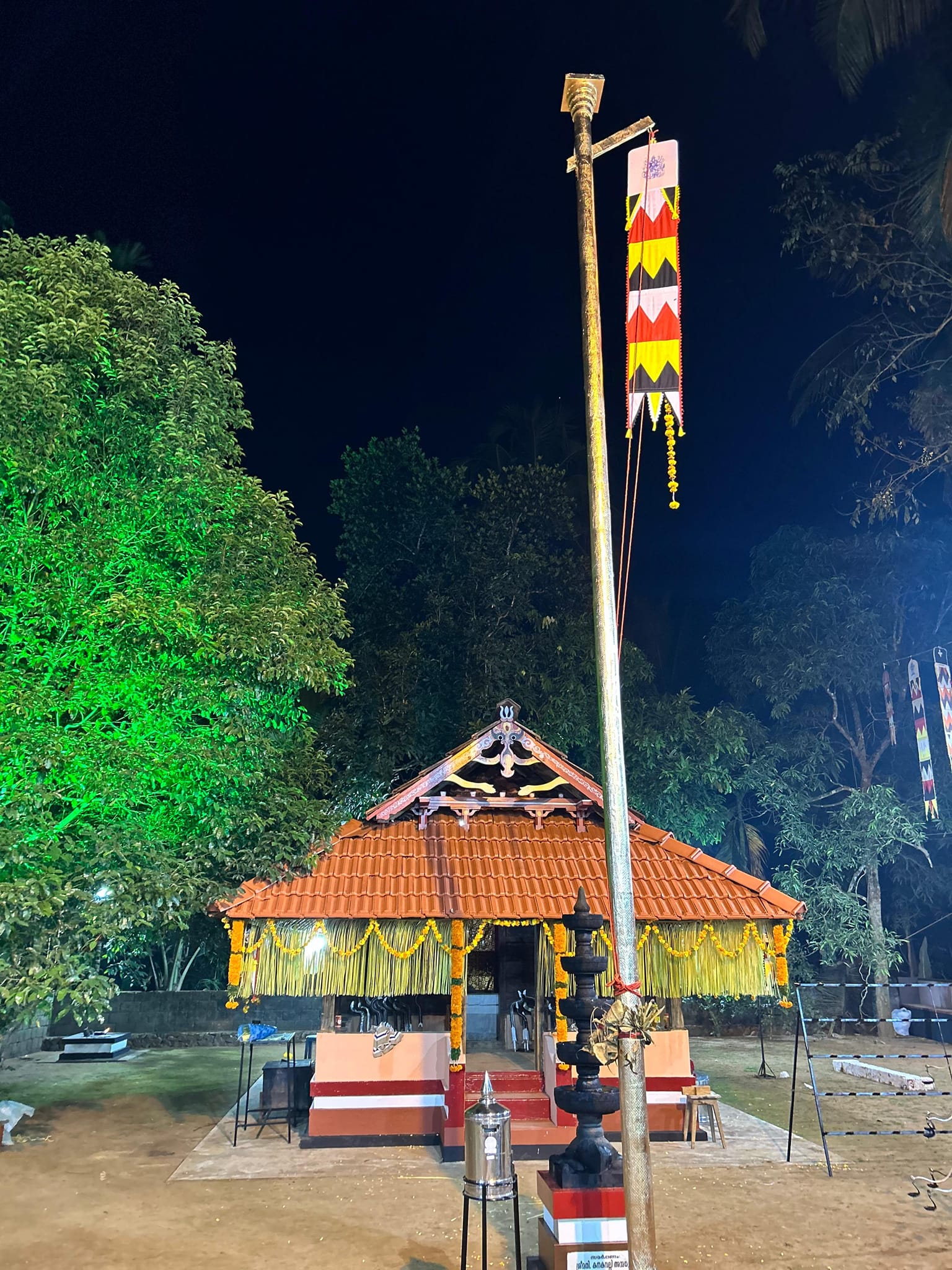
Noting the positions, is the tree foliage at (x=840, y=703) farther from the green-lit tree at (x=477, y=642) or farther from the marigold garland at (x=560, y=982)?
the marigold garland at (x=560, y=982)

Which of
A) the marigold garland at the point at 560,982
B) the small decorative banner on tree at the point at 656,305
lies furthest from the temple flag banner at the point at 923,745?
the small decorative banner on tree at the point at 656,305

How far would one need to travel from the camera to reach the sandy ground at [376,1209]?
7043 mm

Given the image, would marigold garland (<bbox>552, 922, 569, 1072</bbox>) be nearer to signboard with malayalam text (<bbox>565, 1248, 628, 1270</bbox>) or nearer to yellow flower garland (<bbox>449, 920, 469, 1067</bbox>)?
yellow flower garland (<bbox>449, 920, 469, 1067</bbox>)

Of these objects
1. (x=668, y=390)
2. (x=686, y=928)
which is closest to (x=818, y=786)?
(x=686, y=928)

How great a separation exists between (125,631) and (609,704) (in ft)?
21.2

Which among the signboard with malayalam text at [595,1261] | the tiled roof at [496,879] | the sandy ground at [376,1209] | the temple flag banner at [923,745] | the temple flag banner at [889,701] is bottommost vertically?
the sandy ground at [376,1209]

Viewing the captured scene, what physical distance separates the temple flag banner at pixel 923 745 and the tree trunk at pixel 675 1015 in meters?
5.95

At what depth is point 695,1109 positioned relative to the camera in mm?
10375

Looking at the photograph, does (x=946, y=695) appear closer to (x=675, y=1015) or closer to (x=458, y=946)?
(x=675, y=1015)

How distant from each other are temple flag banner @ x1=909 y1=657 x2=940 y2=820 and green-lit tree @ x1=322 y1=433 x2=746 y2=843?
4450 mm

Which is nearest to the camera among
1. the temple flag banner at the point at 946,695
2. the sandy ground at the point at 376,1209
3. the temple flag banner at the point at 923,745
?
the sandy ground at the point at 376,1209

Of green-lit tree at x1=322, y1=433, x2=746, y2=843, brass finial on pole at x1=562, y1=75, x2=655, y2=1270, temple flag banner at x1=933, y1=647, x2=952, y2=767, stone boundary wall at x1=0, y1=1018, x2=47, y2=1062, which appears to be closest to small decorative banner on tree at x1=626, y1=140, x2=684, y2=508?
brass finial on pole at x1=562, y1=75, x2=655, y2=1270

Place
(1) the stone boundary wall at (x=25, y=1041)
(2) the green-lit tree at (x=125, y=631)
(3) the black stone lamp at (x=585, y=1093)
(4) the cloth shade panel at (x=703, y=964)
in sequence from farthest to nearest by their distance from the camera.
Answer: (1) the stone boundary wall at (x=25, y=1041)
(4) the cloth shade panel at (x=703, y=964)
(2) the green-lit tree at (x=125, y=631)
(3) the black stone lamp at (x=585, y=1093)

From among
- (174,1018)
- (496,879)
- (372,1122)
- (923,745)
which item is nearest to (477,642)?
(496,879)
